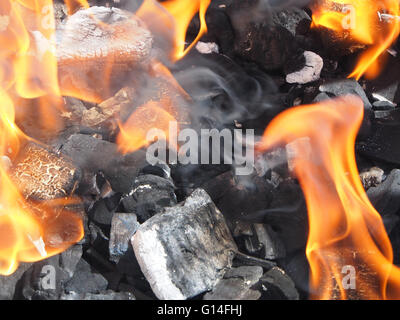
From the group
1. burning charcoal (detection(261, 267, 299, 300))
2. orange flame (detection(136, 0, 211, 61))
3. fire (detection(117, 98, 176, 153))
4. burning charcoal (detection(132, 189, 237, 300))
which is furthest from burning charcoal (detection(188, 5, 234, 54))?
burning charcoal (detection(261, 267, 299, 300))

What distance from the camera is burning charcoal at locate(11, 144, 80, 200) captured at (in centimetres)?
233

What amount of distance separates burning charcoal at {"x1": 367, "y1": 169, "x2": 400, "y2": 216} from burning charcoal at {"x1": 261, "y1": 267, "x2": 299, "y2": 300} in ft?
2.40

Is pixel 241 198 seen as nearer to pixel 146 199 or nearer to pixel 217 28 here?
pixel 146 199

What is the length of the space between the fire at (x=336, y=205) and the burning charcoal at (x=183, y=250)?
0.50 metres

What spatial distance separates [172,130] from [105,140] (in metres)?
0.45

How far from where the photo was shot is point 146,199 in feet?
7.81

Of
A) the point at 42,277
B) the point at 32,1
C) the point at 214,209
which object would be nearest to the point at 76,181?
the point at 42,277

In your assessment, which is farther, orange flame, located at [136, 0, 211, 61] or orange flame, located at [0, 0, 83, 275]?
orange flame, located at [136, 0, 211, 61]

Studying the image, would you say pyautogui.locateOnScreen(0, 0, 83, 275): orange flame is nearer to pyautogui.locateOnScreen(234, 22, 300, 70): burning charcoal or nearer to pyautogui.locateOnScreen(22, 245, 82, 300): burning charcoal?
pyautogui.locateOnScreen(22, 245, 82, 300): burning charcoal

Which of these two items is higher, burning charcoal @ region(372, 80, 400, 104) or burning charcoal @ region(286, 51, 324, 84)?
burning charcoal @ region(286, 51, 324, 84)

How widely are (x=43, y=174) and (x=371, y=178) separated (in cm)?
203

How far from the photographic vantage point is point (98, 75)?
2.97m
